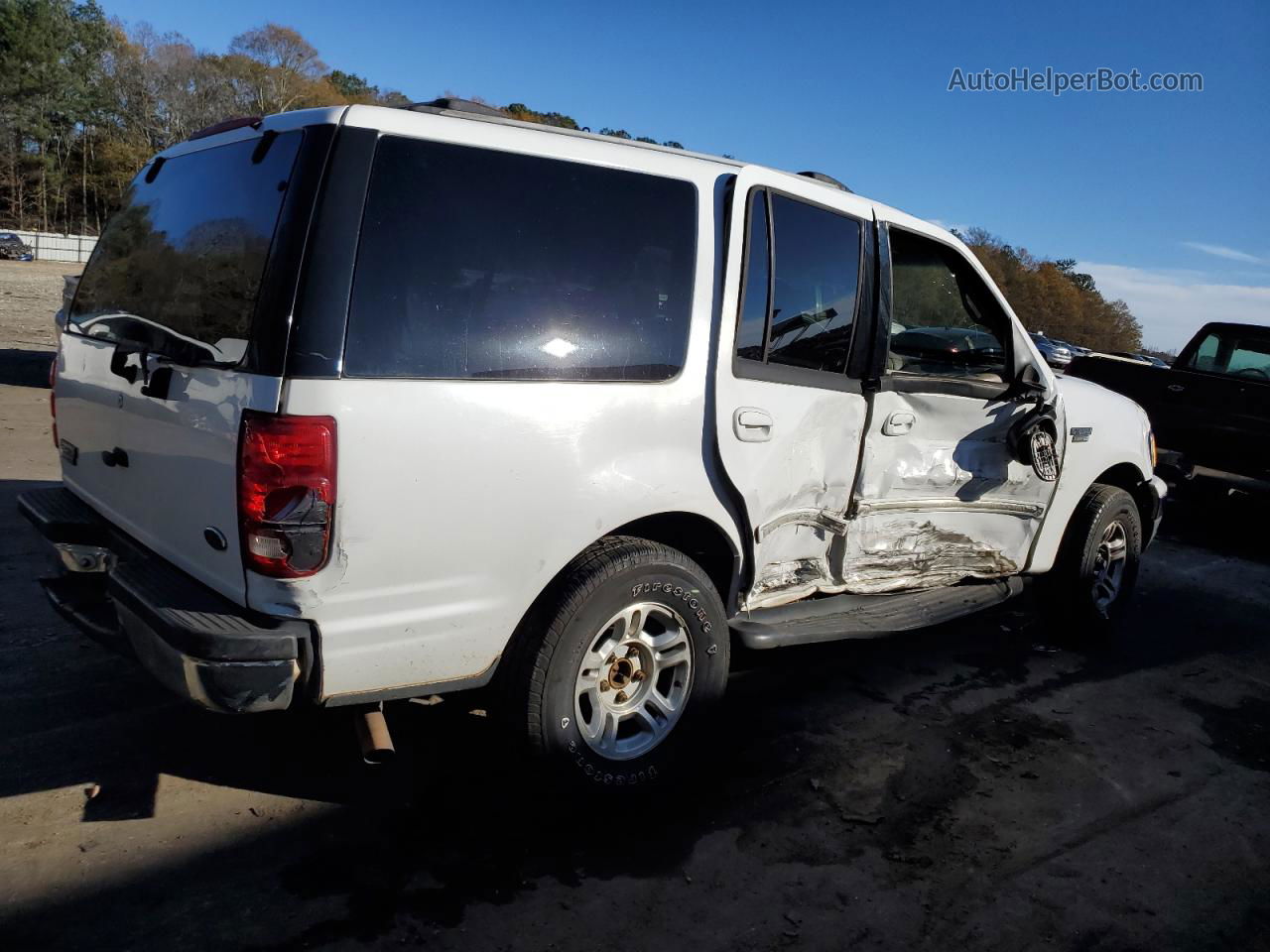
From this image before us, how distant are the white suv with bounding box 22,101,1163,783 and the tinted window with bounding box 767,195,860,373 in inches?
0.6

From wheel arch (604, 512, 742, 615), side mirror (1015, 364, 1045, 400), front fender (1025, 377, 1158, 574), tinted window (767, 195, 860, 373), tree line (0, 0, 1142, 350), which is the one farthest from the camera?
tree line (0, 0, 1142, 350)

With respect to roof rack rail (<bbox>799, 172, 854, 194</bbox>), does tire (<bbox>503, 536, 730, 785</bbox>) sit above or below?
below

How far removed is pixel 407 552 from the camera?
2609 mm

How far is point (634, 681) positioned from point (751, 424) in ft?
3.21

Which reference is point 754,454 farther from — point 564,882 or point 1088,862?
point 1088,862

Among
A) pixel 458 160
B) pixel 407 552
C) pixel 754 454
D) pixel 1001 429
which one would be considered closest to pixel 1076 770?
pixel 1001 429

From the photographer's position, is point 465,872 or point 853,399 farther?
Result: point 853,399

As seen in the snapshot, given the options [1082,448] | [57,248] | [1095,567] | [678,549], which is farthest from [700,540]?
[57,248]

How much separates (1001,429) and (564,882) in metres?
2.80

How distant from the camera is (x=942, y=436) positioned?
4.11 meters

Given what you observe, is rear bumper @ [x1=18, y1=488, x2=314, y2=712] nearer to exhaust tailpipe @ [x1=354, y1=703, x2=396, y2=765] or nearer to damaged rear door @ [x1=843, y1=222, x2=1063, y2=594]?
exhaust tailpipe @ [x1=354, y1=703, x2=396, y2=765]

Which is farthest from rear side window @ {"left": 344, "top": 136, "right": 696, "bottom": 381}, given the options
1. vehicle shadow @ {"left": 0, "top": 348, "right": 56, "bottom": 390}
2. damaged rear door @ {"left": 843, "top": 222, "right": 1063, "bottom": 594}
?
vehicle shadow @ {"left": 0, "top": 348, "right": 56, "bottom": 390}

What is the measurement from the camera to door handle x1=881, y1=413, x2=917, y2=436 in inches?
153

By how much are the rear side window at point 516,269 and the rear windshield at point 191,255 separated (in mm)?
335
